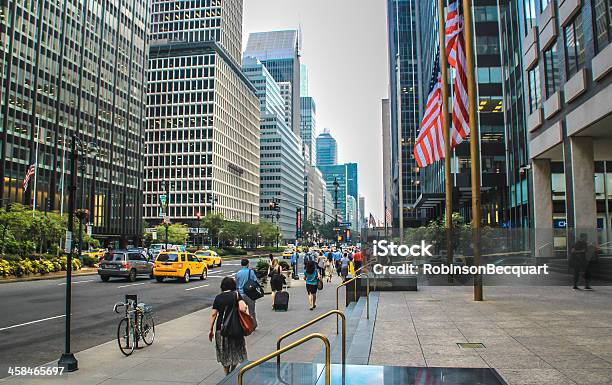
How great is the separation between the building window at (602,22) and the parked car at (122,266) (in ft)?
88.2

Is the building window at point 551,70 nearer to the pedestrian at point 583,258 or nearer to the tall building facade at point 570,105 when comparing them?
the tall building facade at point 570,105

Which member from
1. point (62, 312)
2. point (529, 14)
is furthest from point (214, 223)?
point (62, 312)

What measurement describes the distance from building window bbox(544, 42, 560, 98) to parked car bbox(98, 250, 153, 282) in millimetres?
26277

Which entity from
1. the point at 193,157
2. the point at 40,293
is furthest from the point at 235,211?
the point at 40,293

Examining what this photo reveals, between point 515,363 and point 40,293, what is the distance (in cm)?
2091

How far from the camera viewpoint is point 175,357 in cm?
995

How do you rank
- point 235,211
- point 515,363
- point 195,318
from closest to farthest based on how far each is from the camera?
point 515,363 → point 195,318 → point 235,211

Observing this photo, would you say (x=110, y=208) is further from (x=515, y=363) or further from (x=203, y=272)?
(x=515, y=363)

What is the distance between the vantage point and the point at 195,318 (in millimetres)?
15336

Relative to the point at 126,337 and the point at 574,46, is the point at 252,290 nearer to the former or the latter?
the point at 126,337

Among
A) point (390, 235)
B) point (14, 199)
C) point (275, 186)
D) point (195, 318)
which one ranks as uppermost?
point (275, 186)

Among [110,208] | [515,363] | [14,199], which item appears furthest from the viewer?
[110,208]

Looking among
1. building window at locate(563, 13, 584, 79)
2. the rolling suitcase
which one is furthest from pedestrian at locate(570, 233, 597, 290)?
the rolling suitcase

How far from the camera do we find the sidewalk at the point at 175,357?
27.0 ft
